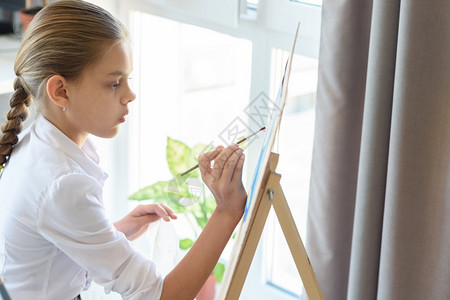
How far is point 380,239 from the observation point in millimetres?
1429

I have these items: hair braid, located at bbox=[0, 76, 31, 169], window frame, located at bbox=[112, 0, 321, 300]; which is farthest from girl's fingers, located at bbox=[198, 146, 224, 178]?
window frame, located at bbox=[112, 0, 321, 300]

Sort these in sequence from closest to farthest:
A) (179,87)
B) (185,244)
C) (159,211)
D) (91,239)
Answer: (91,239) < (159,211) < (185,244) < (179,87)

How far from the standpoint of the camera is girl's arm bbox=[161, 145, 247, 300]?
3.71 ft

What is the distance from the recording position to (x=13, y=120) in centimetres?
136

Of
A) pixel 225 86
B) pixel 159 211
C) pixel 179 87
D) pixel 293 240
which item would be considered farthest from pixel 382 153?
pixel 179 87

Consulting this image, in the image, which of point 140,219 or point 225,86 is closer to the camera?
point 140,219

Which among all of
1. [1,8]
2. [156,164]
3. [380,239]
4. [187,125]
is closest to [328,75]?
[380,239]

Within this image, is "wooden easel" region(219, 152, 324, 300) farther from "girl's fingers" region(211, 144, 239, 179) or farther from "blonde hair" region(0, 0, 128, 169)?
"blonde hair" region(0, 0, 128, 169)

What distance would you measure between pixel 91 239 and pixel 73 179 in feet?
0.38

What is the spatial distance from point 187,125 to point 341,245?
83 centimetres

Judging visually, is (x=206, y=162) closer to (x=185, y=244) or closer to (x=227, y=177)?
(x=227, y=177)

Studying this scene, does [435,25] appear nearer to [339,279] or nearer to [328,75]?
[328,75]

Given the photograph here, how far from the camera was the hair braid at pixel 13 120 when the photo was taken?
136cm

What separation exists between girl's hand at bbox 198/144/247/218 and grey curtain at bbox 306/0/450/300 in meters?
0.36
